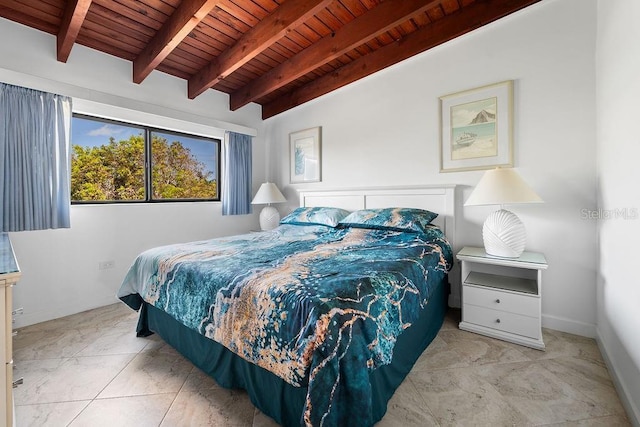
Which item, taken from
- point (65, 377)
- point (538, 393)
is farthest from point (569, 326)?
point (65, 377)

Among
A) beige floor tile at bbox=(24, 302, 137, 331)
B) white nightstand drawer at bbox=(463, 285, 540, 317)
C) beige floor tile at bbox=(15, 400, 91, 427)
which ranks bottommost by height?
beige floor tile at bbox=(15, 400, 91, 427)

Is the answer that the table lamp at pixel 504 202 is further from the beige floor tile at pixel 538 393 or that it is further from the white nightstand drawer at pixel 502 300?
the beige floor tile at pixel 538 393

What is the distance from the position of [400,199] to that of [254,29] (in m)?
2.11

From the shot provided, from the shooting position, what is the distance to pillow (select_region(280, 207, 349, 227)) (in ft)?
9.95

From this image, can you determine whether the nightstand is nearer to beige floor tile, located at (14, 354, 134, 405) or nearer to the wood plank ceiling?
the wood plank ceiling

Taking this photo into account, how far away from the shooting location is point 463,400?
4.83ft

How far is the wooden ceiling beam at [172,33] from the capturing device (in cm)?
201

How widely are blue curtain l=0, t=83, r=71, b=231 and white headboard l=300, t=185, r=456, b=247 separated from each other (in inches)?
99.2

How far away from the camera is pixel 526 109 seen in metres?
2.31

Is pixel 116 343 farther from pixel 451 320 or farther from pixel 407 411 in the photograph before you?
pixel 451 320

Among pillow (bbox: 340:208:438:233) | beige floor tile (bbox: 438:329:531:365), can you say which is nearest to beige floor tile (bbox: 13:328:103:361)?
pillow (bbox: 340:208:438:233)

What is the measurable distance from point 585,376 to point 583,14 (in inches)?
99.4

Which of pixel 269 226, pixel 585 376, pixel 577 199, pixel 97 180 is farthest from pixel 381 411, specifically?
pixel 97 180

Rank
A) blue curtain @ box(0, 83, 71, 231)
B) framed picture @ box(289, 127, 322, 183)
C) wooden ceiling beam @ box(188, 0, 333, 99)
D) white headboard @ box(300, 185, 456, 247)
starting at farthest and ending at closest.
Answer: framed picture @ box(289, 127, 322, 183), white headboard @ box(300, 185, 456, 247), blue curtain @ box(0, 83, 71, 231), wooden ceiling beam @ box(188, 0, 333, 99)
